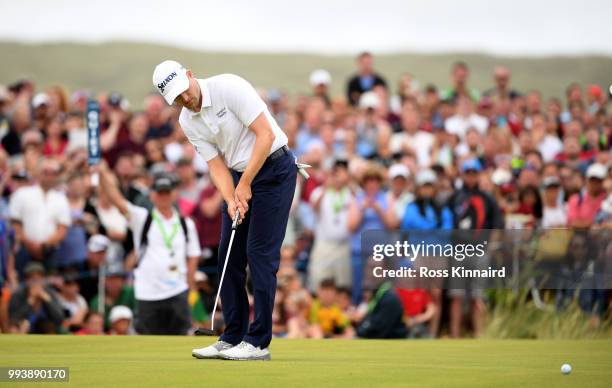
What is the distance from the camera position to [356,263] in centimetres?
1725

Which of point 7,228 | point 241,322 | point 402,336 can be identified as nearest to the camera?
point 241,322

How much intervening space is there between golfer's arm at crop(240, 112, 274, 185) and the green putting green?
4.43 feet

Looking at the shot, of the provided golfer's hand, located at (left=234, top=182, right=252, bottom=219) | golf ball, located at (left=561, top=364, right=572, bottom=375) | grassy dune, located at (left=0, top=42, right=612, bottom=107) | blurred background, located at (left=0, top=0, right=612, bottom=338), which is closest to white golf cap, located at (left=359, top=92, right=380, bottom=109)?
blurred background, located at (left=0, top=0, right=612, bottom=338)

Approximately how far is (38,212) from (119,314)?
82.6 inches

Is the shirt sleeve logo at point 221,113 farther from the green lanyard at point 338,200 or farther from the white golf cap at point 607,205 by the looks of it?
the green lanyard at point 338,200

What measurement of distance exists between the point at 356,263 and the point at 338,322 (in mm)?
1310

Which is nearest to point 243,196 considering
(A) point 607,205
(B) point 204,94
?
(B) point 204,94

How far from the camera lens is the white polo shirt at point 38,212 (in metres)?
17.1

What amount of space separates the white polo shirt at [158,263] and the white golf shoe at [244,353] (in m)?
4.48

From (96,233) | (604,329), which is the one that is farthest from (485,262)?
(96,233)

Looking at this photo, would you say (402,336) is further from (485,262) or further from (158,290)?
(158,290)

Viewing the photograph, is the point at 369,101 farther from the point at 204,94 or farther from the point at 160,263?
the point at 204,94

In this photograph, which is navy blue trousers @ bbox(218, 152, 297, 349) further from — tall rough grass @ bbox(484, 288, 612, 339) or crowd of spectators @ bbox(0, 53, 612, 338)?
tall rough grass @ bbox(484, 288, 612, 339)

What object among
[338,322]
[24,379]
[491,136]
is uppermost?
[491,136]
